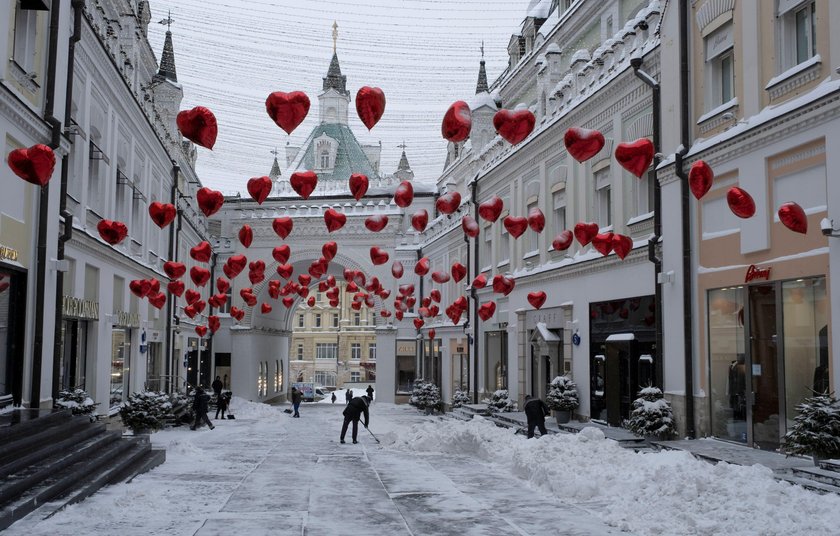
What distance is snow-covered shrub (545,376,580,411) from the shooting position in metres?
21.3

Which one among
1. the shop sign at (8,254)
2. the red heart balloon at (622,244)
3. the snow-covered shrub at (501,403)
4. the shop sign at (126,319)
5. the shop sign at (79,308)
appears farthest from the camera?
the snow-covered shrub at (501,403)

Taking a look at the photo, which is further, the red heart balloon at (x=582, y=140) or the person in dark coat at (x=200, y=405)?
Answer: the person in dark coat at (x=200, y=405)

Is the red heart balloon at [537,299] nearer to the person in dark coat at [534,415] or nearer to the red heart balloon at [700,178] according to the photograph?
the person in dark coat at [534,415]

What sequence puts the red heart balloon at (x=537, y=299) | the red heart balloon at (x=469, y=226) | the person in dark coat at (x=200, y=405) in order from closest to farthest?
the red heart balloon at (x=537, y=299) → the red heart balloon at (x=469, y=226) → the person in dark coat at (x=200, y=405)

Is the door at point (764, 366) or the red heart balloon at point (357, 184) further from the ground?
the red heart balloon at point (357, 184)

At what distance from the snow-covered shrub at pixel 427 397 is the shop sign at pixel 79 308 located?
63.7ft

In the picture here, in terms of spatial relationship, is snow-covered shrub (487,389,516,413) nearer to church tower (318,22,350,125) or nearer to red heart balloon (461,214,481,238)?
red heart balloon (461,214,481,238)

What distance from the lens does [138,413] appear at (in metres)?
21.8

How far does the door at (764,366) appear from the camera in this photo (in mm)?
13555


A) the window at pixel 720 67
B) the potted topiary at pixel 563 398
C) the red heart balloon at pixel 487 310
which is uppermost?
the window at pixel 720 67

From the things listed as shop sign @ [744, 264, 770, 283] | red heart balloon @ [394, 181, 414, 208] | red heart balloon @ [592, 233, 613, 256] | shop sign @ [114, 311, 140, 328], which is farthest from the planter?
shop sign @ [114, 311, 140, 328]

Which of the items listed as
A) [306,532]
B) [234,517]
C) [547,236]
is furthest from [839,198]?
[547,236]

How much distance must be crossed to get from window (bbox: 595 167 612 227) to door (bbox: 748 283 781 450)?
6.77 meters

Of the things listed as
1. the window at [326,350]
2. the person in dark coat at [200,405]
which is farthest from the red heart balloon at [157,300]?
the window at [326,350]
